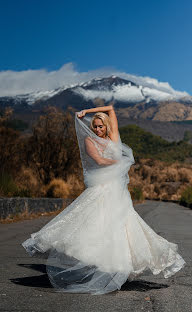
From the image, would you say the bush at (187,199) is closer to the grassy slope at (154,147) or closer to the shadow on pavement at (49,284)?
the shadow on pavement at (49,284)

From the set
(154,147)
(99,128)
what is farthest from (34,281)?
(154,147)

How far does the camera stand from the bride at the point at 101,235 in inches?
202

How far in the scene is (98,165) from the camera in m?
5.67

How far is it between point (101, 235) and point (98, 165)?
0.83 meters

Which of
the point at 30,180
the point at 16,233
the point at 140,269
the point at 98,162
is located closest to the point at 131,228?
the point at 140,269

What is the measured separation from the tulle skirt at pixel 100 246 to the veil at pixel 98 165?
10cm

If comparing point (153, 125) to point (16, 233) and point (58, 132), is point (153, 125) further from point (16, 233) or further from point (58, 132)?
point (16, 233)

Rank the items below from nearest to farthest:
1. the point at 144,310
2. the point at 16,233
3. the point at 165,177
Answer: the point at 144,310, the point at 16,233, the point at 165,177

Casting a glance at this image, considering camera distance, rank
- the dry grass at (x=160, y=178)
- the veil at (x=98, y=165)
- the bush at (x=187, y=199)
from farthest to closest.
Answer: the dry grass at (x=160, y=178) < the bush at (x=187, y=199) < the veil at (x=98, y=165)

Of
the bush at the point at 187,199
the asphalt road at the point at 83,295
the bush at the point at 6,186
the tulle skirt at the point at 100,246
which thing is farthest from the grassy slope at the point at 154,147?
the tulle skirt at the point at 100,246

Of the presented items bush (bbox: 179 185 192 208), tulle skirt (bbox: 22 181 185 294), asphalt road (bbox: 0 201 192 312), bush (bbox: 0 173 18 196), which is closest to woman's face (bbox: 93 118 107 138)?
tulle skirt (bbox: 22 181 185 294)

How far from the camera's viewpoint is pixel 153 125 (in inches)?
7234

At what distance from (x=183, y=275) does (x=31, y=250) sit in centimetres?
201

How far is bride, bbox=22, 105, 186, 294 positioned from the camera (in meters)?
5.13
